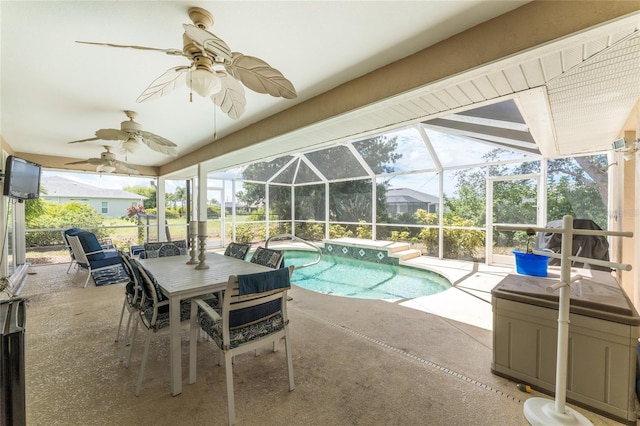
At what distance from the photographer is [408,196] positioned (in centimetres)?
727

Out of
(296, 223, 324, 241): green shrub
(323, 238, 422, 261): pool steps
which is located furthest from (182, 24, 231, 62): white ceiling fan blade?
(296, 223, 324, 241): green shrub

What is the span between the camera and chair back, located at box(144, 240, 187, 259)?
3406 mm

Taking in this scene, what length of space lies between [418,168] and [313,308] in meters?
4.95

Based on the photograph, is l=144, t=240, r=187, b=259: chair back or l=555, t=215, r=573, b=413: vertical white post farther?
l=144, t=240, r=187, b=259: chair back

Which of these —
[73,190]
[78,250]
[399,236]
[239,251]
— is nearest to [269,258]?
[239,251]

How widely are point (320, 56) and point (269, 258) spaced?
75.1 inches

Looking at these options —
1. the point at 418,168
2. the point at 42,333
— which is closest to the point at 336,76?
the point at 42,333

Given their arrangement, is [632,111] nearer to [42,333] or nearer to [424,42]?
[424,42]

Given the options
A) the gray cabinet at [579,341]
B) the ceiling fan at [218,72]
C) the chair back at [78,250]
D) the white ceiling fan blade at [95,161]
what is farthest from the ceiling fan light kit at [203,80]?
the chair back at [78,250]

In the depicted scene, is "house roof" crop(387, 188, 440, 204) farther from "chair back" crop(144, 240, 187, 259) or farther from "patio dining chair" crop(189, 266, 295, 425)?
"patio dining chair" crop(189, 266, 295, 425)

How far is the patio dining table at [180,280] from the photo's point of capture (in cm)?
191

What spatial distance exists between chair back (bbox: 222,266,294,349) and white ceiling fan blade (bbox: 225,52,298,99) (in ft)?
3.85

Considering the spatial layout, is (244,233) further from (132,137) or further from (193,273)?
(193,273)

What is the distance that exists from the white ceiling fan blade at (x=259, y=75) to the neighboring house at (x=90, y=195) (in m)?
7.82
